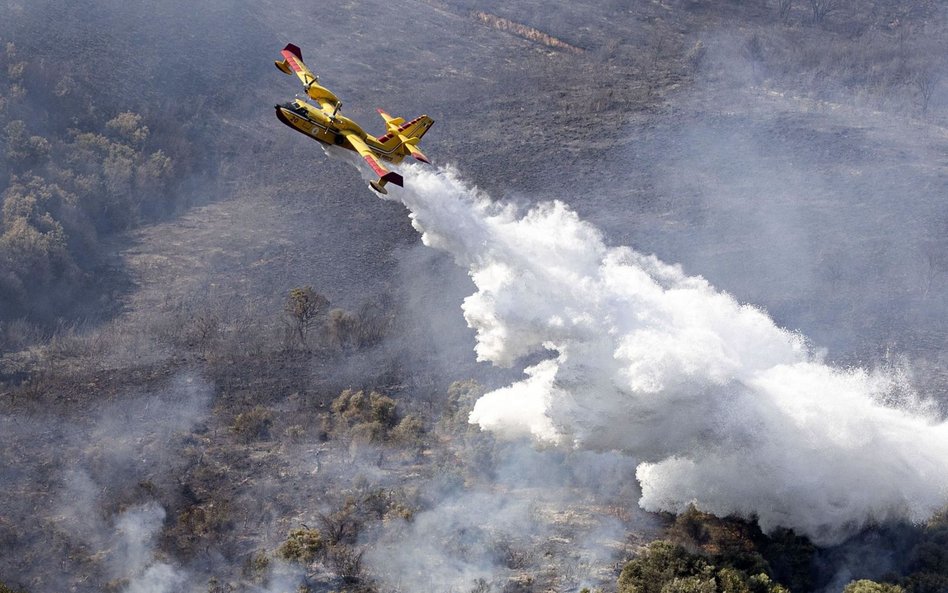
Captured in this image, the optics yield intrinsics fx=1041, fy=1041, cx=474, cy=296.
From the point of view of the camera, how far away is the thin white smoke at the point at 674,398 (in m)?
41.1

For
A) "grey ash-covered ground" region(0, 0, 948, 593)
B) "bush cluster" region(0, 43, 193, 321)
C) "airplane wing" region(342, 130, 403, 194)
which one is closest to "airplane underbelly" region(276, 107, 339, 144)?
"airplane wing" region(342, 130, 403, 194)

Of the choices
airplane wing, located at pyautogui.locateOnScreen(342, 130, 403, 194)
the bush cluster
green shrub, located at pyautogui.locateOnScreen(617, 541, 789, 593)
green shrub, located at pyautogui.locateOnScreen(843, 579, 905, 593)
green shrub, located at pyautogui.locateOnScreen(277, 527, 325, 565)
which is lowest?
the bush cluster

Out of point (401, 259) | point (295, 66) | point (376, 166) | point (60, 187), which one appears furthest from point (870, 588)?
point (60, 187)

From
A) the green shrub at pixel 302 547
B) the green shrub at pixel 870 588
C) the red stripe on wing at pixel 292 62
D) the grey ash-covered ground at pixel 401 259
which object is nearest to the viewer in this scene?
the green shrub at pixel 870 588

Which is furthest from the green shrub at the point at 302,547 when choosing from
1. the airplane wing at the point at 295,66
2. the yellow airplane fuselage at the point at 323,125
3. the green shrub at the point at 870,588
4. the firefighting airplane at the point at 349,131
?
the airplane wing at the point at 295,66

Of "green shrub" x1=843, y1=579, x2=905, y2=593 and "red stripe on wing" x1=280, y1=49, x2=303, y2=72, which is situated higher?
"green shrub" x1=843, y1=579, x2=905, y2=593

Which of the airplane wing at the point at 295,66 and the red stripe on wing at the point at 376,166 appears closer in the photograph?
the red stripe on wing at the point at 376,166

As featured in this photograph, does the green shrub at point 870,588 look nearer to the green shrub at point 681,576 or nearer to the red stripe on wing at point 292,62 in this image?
the green shrub at point 681,576

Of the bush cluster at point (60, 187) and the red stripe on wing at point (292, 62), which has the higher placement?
the red stripe on wing at point (292, 62)

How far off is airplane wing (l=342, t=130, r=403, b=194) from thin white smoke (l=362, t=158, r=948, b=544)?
2.36m

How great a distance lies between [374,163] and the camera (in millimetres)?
42781

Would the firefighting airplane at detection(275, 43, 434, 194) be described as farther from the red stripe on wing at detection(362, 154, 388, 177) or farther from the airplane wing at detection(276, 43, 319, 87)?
the airplane wing at detection(276, 43, 319, 87)

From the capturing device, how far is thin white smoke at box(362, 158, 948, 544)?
41.1 metres

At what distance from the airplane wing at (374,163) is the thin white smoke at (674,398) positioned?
92.9 inches
